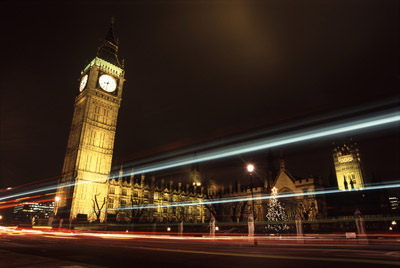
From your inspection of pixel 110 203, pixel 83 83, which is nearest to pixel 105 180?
pixel 110 203

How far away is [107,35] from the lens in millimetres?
75688

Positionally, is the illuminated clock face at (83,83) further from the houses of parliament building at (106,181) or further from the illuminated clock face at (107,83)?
the illuminated clock face at (107,83)

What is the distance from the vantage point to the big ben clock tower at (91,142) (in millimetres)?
51812

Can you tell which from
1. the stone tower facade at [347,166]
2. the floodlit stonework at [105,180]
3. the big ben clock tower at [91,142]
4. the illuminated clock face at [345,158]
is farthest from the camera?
the illuminated clock face at [345,158]

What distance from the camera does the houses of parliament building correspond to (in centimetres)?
5262

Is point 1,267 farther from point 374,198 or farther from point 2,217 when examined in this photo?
point 2,217

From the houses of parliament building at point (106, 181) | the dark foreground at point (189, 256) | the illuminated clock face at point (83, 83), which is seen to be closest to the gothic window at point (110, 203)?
the houses of parliament building at point (106, 181)

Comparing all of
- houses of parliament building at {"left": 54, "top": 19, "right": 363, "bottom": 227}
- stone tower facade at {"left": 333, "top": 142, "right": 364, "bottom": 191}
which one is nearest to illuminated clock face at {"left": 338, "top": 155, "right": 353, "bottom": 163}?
stone tower facade at {"left": 333, "top": 142, "right": 364, "bottom": 191}

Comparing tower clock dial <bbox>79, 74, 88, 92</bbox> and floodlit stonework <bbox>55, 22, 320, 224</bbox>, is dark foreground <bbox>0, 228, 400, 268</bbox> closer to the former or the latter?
floodlit stonework <bbox>55, 22, 320, 224</bbox>

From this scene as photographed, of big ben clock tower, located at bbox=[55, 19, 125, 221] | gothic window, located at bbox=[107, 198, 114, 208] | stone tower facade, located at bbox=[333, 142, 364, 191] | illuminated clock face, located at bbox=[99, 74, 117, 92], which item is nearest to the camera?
big ben clock tower, located at bbox=[55, 19, 125, 221]

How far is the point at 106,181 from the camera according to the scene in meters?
57.4

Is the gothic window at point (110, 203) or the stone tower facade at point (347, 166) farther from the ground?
the stone tower facade at point (347, 166)

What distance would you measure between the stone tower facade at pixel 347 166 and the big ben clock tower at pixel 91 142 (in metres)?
79.4

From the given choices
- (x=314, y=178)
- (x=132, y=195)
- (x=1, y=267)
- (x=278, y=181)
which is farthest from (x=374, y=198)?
(x=1, y=267)
